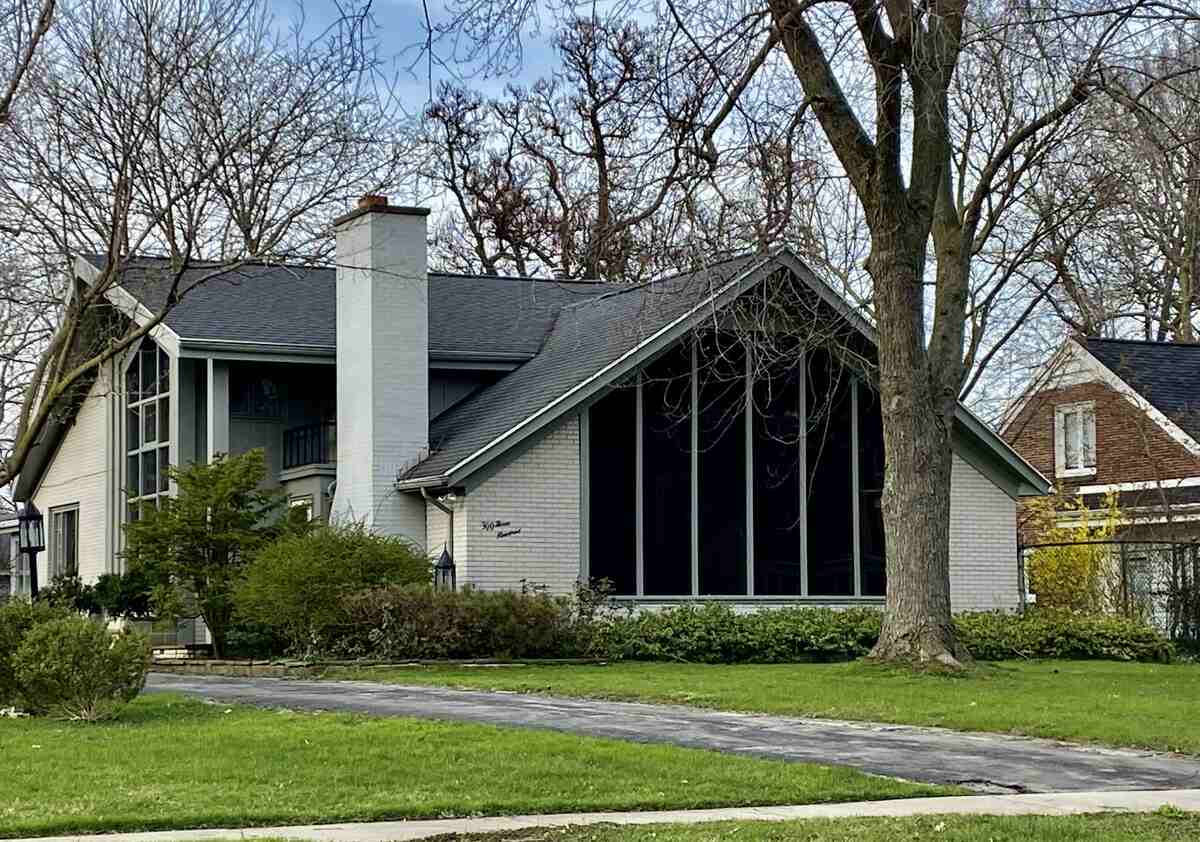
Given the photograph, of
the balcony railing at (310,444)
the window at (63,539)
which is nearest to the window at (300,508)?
the balcony railing at (310,444)

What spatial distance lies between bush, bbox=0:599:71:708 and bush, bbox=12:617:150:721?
0.36 m

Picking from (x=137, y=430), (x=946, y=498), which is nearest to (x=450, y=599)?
(x=946, y=498)

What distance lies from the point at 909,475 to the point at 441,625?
657 cm

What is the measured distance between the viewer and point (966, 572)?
1206 inches

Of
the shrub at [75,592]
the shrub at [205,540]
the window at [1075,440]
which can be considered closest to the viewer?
the shrub at [205,540]

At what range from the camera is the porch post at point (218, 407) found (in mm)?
29484

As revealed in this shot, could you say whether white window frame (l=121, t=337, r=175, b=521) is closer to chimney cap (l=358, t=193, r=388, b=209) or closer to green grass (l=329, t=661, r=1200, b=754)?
chimney cap (l=358, t=193, r=388, b=209)

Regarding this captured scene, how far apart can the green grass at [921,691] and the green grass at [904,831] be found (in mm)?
4599

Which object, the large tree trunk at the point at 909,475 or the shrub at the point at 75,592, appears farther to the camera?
the shrub at the point at 75,592

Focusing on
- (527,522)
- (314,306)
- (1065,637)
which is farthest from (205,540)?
(1065,637)

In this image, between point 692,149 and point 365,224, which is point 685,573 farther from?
point 692,149

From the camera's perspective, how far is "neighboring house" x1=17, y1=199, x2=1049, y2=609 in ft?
89.6

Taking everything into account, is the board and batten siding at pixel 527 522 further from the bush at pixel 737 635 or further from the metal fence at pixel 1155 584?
the metal fence at pixel 1155 584

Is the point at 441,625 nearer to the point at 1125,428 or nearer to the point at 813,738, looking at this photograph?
the point at 813,738
